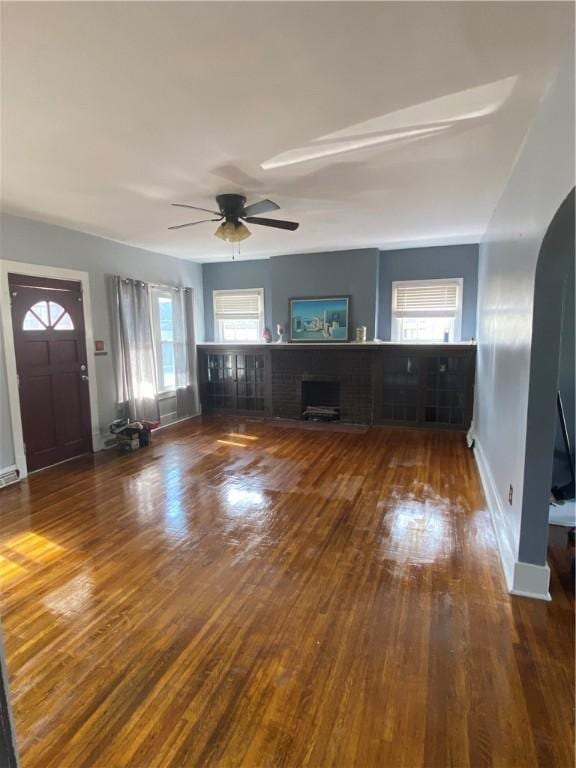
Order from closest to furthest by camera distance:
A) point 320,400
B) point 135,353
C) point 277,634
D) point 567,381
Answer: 1. point 277,634
2. point 567,381
3. point 135,353
4. point 320,400

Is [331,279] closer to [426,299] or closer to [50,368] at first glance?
[426,299]

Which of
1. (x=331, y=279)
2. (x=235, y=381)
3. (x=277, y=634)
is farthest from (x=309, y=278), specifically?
(x=277, y=634)

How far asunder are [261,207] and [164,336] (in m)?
3.51

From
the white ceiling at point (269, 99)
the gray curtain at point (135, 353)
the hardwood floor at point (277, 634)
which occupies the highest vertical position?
the white ceiling at point (269, 99)

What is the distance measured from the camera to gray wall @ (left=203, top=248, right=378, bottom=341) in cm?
611

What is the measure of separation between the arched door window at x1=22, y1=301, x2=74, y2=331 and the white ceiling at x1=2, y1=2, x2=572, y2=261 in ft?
3.43

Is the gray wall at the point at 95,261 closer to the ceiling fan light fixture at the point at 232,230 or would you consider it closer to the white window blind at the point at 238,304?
the white window blind at the point at 238,304

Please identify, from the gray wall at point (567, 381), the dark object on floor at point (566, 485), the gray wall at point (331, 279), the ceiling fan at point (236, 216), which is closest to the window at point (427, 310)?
the gray wall at point (331, 279)

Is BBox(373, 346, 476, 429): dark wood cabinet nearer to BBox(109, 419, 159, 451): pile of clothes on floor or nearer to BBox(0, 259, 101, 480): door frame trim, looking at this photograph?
BBox(109, 419, 159, 451): pile of clothes on floor

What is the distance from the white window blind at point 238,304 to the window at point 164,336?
3.64ft

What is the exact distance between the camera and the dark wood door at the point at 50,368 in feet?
13.8

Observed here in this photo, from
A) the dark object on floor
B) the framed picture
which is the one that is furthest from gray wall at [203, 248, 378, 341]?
the dark object on floor

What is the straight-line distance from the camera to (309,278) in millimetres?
6430

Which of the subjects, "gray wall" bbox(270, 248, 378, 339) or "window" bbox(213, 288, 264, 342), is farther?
"window" bbox(213, 288, 264, 342)
